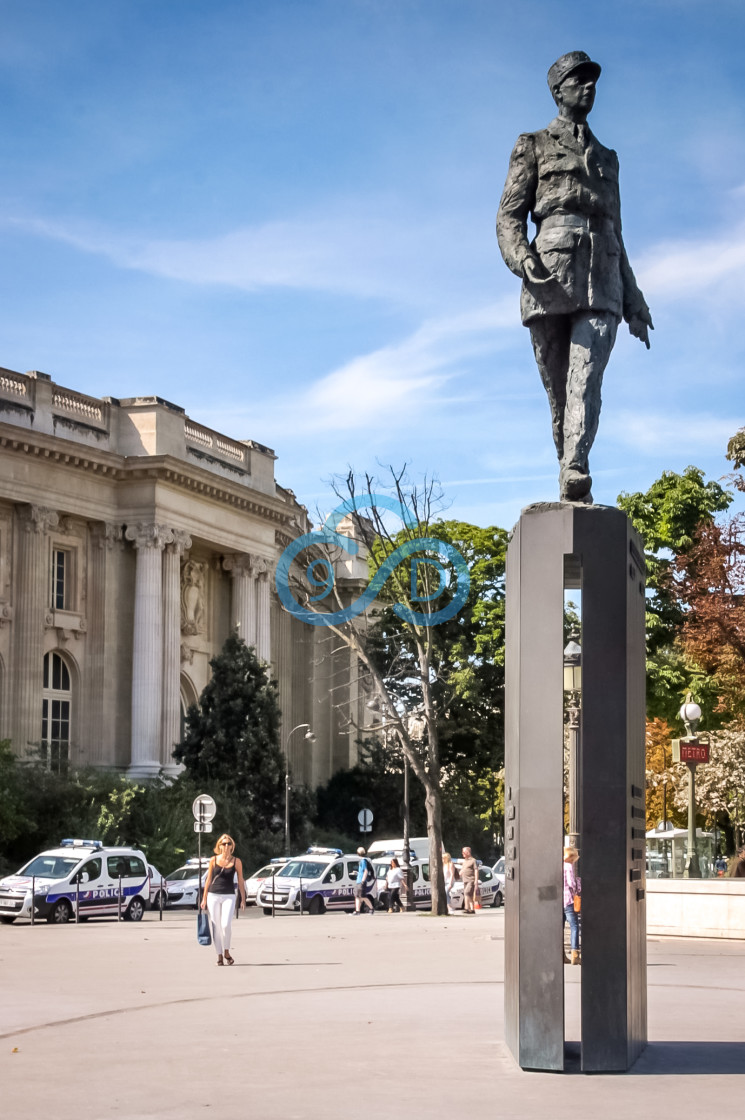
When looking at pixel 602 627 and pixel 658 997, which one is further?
pixel 658 997

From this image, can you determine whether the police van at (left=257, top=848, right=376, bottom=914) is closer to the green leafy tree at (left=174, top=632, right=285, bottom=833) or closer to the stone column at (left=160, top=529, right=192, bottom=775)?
the green leafy tree at (left=174, top=632, right=285, bottom=833)

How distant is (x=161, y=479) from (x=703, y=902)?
3931 centimetres

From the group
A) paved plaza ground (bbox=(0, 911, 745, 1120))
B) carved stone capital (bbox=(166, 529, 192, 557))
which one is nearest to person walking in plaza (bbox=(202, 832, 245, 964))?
paved plaza ground (bbox=(0, 911, 745, 1120))

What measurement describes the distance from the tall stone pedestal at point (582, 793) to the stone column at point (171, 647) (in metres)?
55.0

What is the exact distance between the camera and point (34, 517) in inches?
2383

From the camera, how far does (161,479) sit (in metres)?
65.2

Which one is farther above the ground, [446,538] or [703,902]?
[446,538]

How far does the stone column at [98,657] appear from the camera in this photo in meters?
63.8

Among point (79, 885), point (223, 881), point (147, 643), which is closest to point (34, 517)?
point (147, 643)

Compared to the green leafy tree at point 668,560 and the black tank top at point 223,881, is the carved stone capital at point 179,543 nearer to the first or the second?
the green leafy tree at point 668,560

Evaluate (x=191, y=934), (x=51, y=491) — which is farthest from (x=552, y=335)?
(x=51, y=491)

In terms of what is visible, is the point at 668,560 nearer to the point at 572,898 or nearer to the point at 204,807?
the point at 204,807

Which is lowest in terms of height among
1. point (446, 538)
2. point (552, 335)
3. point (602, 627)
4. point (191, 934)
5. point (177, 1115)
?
point (191, 934)

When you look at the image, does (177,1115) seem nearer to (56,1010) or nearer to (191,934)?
(56,1010)
